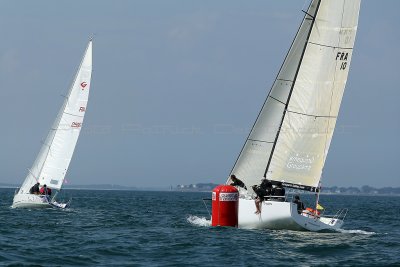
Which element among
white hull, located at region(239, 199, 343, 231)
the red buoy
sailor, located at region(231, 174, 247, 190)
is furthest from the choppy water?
sailor, located at region(231, 174, 247, 190)

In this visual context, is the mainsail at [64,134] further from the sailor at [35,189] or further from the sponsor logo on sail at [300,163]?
the sponsor logo on sail at [300,163]

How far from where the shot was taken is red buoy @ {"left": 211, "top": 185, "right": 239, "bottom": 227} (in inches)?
1176

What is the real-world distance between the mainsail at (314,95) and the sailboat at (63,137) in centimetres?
2028

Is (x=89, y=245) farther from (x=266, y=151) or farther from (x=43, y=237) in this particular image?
(x=266, y=151)

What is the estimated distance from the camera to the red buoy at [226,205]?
98.0 ft

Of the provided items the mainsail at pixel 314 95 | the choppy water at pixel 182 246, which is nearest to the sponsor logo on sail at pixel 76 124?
the choppy water at pixel 182 246

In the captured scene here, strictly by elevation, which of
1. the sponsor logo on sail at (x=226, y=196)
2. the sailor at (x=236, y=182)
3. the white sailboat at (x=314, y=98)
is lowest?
the sponsor logo on sail at (x=226, y=196)

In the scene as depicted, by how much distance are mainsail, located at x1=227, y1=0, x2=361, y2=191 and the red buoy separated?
7.11 ft

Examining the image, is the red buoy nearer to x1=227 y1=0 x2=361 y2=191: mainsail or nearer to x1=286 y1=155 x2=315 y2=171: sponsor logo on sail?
x1=227 y1=0 x2=361 y2=191: mainsail

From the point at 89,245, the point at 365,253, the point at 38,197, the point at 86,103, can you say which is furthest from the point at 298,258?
the point at 86,103

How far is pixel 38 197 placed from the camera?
4581cm

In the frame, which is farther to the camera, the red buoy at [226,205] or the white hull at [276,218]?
the red buoy at [226,205]

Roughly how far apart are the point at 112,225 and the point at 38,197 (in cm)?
1317

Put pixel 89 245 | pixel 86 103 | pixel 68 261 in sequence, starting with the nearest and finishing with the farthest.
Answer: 1. pixel 68 261
2. pixel 89 245
3. pixel 86 103
